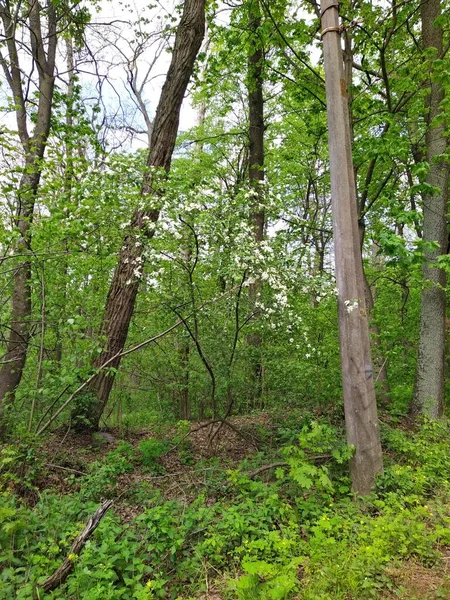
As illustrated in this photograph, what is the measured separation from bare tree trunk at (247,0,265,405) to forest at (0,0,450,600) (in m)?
0.05

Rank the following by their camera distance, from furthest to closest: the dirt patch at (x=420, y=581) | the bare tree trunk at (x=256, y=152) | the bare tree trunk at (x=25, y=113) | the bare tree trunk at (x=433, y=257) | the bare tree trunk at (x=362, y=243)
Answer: the bare tree trunk at (x=433, y=257) < the bare tree trunk at (x=362, y=243) < the bare tree trunk at (x=25, y=113) < the bare tree trunk at (x=256, y=152) < the dirt patch at (x=420, y=581)

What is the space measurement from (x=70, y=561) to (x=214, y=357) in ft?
12.6

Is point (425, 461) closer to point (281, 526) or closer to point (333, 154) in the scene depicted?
point (281, 526)

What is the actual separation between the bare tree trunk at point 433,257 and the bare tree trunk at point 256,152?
280 cm

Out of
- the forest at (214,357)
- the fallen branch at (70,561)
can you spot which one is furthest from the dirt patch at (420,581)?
the fallen branch at (70,561)

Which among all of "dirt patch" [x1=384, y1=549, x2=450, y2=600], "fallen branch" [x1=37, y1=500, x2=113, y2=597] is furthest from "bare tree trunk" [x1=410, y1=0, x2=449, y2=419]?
"fallen branch" [x1=37, y1=500, x2=113, y2=597]

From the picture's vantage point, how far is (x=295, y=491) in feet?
13.6

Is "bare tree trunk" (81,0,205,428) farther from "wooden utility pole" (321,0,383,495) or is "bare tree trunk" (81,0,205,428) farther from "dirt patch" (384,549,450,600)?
"dirt patch" (384,549,450,600)

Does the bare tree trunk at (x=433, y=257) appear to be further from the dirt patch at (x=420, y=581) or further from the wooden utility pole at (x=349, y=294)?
the dirt patch at (x=420, y=581)

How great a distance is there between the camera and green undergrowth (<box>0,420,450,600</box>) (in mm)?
2752

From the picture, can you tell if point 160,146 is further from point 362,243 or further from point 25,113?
point 362,243

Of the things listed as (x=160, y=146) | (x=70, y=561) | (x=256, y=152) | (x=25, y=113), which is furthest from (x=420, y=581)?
(x=256, y=152)

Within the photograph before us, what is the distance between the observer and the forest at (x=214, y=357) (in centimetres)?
312

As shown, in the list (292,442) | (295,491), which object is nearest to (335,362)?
(292,442)
